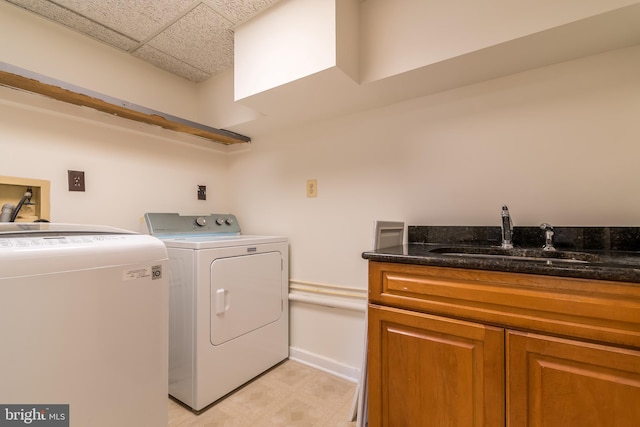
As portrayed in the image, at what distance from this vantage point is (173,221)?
6.66ft

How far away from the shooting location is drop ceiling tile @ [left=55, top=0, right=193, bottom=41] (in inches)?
59.3

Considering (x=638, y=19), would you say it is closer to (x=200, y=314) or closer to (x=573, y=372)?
(x=573, y=372)

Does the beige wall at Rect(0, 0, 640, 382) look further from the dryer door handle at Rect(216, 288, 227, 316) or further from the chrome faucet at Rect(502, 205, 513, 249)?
A: the dryer door handle at Rect(216, 288, 227, 316)

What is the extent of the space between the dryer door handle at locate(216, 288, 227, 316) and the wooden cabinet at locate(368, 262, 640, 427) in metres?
0.91

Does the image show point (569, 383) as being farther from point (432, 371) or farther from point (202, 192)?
point (202, 192)

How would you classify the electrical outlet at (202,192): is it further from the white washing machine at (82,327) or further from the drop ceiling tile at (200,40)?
the white washing machine at (82,327)

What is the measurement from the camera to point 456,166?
155 cm

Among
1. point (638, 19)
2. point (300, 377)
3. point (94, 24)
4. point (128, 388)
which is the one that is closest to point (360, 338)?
point (300, 377)

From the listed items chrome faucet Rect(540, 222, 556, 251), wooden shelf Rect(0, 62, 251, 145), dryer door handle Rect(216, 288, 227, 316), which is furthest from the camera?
dryer door handle Rect(216, 288, 227, 316)

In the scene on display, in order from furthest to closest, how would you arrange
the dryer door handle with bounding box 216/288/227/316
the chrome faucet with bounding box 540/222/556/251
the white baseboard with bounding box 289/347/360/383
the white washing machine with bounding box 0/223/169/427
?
the white baseboard with bounding box 289/347/360/383, the dryer door handle with bounding box 216/288/227/316, the chrome faucet with bounding box 540/222/556/251, the white washing machine with bounding box 0/223/169/427

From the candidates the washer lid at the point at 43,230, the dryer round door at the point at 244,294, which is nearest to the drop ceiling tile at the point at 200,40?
the washer lid at the point at 43,230

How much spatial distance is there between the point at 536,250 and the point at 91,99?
2.48 meters

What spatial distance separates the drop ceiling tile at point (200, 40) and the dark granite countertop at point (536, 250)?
5.52ft

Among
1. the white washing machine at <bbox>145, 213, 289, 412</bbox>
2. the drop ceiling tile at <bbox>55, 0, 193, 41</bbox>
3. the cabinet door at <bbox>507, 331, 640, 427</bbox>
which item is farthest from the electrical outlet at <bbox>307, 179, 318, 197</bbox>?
the cabinet door at <bbox>507, 331, 640, 427</bbox>
